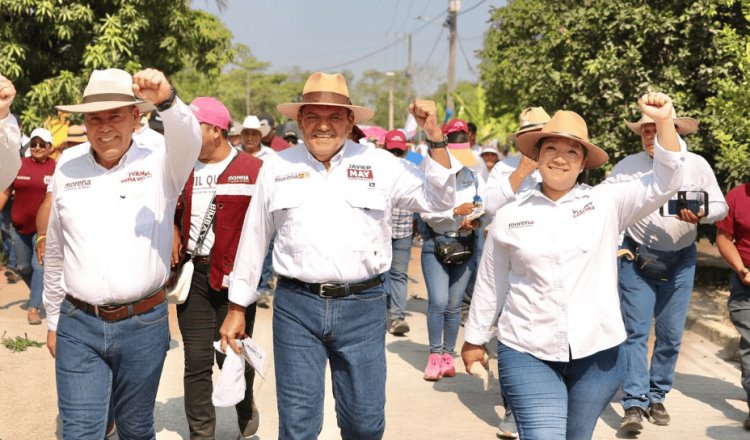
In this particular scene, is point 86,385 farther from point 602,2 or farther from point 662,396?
point 602,2

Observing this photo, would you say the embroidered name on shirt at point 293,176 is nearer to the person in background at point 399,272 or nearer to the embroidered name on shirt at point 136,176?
the embroidered name on shirt at point 136,176

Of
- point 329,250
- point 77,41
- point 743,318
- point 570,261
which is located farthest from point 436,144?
point 77,41

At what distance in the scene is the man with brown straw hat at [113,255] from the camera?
4.37m

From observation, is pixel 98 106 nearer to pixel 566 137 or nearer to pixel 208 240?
pixel 208 240

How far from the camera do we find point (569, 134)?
4426mm

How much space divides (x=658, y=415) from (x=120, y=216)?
4397 millimetres

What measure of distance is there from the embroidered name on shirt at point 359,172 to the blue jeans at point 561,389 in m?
1.05

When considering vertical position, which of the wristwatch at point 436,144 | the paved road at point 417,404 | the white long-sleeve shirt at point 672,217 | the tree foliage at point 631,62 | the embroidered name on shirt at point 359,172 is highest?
the tree foliage at point 631,62

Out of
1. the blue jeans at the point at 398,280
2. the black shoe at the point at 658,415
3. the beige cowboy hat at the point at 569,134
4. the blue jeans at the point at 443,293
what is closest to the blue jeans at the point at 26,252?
the blue jeans at the point at 398,280

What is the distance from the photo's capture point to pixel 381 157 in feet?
15.3

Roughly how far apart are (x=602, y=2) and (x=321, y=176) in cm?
913

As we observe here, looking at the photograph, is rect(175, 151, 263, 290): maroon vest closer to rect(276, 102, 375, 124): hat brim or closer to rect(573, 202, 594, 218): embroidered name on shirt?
rect(276, 102, 375, 124): hat brim

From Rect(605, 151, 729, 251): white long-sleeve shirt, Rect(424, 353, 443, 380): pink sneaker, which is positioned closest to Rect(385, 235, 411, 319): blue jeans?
Rect(424, 353, 443, 380): pink sneaker

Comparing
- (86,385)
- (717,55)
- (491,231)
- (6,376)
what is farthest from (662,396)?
(717,55)
